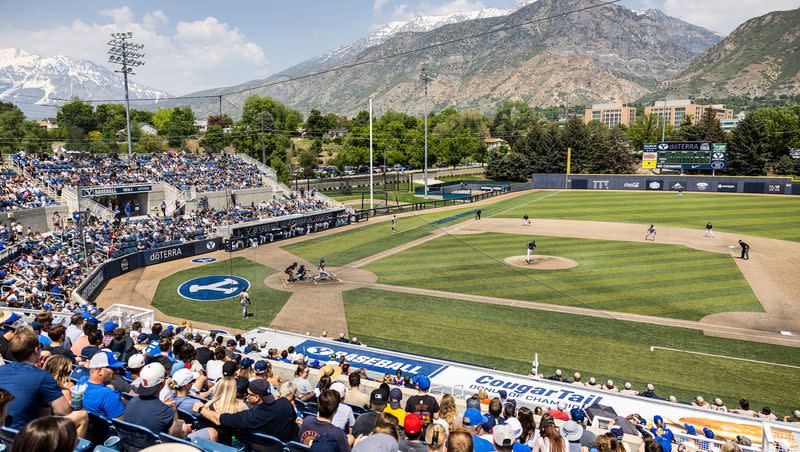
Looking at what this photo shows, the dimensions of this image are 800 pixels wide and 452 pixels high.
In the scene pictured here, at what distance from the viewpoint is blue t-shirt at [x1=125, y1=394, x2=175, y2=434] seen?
5.83m

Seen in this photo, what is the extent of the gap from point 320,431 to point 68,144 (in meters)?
104

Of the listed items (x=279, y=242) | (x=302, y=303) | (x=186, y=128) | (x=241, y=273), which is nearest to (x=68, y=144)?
(x=186, y=128)

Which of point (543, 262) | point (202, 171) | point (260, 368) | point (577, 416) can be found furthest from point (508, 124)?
point (260, 368)

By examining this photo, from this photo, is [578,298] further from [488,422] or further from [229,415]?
[229,415]

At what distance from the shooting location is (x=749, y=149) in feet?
283

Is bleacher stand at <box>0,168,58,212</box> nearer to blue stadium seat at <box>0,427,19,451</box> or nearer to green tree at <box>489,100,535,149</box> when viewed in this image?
blue stadium seat at <box>0,427,19,451</box>

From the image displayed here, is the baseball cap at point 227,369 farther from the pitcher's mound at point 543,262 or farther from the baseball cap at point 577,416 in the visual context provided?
the pitcher's mound at point 543,262

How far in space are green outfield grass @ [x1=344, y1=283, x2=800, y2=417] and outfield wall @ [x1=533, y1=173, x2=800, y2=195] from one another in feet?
202

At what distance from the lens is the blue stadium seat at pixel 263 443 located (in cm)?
598

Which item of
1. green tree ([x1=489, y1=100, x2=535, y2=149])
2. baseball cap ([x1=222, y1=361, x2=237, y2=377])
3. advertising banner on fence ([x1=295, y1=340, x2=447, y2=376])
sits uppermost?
green tree ([x1=489, y1=100, x2=535, y2=149])

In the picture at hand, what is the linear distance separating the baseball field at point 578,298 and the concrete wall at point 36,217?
42.5 ft

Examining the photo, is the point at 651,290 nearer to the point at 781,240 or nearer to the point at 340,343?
the point at 340,343

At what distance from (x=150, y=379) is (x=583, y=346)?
17937mm

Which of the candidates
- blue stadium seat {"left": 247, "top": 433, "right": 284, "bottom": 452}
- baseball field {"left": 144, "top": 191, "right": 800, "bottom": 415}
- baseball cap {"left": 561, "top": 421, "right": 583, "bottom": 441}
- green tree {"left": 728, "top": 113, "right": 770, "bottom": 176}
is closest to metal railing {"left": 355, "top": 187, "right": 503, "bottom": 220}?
baseball field {"left": 144, "top": 191, "right": 800, "bottom": 415}
